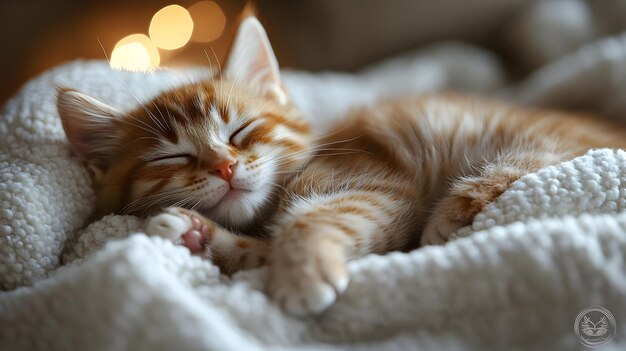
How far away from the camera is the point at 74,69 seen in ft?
4.59

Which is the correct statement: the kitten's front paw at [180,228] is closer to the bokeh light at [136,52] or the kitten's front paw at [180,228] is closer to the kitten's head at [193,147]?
the kitten's head at [193,147]

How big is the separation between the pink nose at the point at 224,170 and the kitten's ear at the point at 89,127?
1.05 feet

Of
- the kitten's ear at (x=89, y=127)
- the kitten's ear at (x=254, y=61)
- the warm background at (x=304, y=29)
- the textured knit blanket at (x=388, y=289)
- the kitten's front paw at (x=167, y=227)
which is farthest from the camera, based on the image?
the warm background at (x=304, y=29)

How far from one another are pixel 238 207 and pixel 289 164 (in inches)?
7.2

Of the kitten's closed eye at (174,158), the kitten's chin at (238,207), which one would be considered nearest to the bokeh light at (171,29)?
A: the kitten's closed eye at (174,158)

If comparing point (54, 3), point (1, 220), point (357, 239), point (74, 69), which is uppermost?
point (54, 3)

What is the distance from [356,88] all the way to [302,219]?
3.39ft

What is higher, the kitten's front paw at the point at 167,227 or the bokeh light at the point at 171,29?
the bokeh light at the point at 171,29

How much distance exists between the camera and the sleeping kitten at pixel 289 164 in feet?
3.20

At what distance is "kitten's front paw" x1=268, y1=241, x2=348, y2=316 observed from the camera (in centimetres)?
77

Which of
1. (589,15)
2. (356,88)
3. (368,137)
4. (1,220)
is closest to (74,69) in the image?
(1,220)

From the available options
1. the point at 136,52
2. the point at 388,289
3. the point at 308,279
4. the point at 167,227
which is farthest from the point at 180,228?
the point at 136,52

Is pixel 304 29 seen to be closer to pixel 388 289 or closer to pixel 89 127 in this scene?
pixel 89 127

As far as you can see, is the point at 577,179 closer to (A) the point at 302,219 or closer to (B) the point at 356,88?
(A) the point at 302,219
